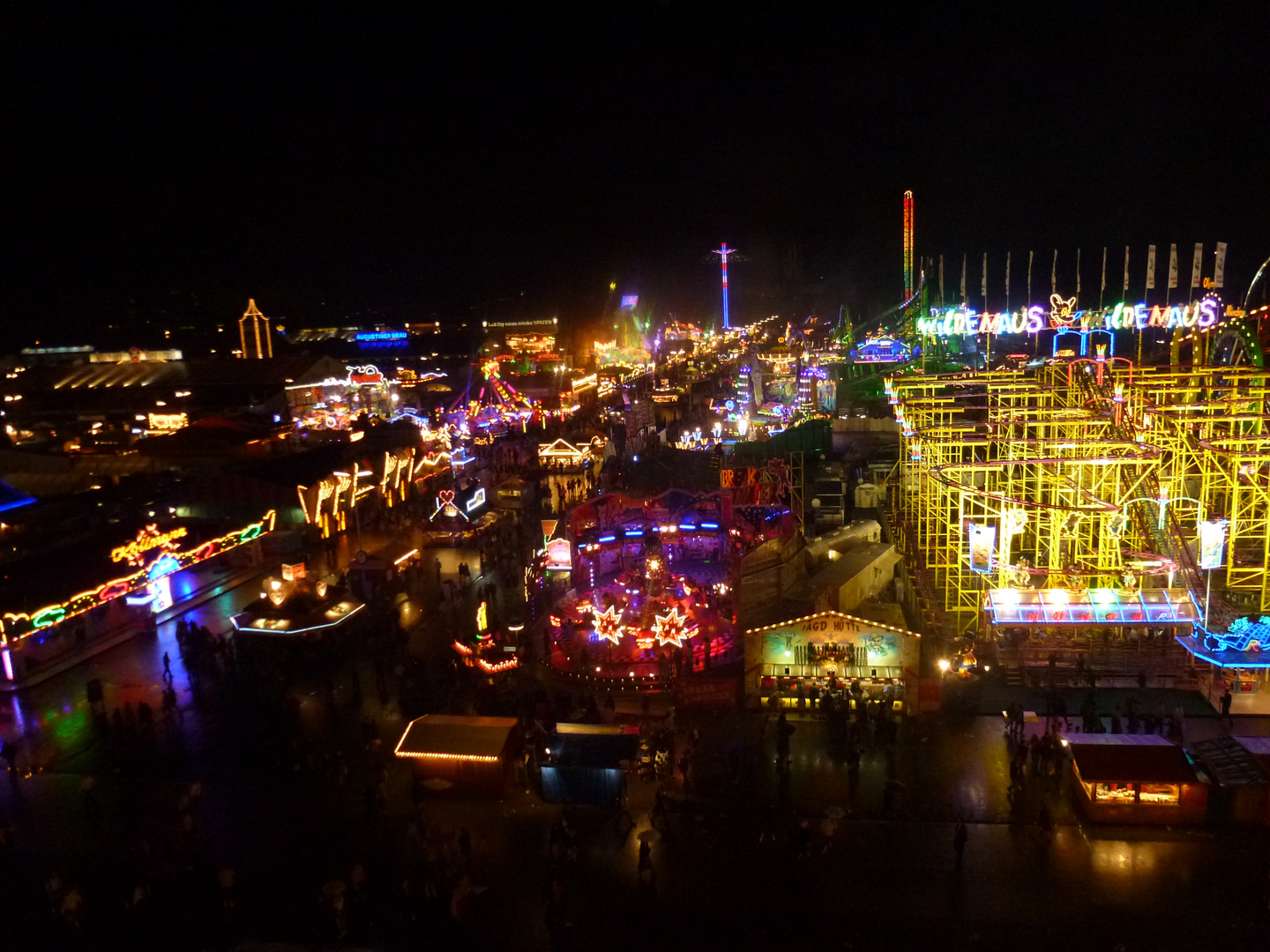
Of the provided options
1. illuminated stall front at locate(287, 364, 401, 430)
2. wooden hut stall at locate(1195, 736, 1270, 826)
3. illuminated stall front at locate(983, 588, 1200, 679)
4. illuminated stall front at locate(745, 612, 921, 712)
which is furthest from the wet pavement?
illuminated stall front at locate(287, 364, 401, 430)

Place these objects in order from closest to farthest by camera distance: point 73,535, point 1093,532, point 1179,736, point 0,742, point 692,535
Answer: point 1179,736 → point 0,742 → point 1093,532 → point 73,535 → point 692,535

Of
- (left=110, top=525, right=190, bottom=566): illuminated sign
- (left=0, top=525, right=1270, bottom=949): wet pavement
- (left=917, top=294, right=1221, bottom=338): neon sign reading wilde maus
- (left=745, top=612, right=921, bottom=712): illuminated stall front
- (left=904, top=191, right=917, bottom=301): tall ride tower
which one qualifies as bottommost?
(left=0, top=525, right=1270, bottom=949): wet pavement

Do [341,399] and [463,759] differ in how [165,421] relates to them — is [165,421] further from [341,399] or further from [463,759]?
[463,759]

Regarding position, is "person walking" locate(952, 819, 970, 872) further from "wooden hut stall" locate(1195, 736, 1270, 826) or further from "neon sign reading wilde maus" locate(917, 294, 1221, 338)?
"neon sign reading wilde maus" locate(917, 294, 1221, 338)

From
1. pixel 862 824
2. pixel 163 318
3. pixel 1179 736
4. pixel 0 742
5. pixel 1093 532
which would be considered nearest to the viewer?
pixel 862 824

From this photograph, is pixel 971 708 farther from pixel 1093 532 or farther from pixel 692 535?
pixel 692 535

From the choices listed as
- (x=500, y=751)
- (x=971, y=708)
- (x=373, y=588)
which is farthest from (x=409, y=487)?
(x=971, y=708)
